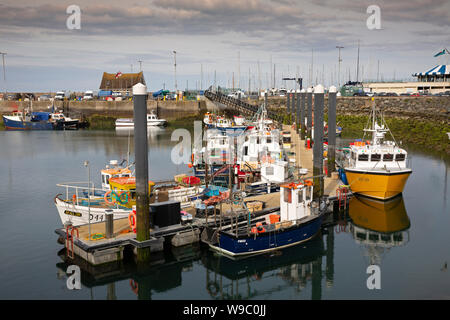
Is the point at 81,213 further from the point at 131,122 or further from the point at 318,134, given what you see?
the point at 131,122

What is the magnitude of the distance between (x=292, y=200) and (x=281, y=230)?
5.08ft

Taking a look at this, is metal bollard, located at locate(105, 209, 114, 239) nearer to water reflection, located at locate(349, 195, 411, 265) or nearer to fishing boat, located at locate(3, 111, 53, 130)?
water reflection, located at locate(349, 195, 411, 265)

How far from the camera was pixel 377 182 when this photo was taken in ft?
82.5

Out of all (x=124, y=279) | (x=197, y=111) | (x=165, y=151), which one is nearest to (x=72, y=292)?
A: (x=124, y=279)

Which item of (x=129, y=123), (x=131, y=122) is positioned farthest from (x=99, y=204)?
(x=129, y=123)

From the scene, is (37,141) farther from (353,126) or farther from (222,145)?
(353,126)

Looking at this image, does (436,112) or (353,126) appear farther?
(353,126)

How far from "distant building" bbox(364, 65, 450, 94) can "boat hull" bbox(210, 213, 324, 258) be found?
7698cm

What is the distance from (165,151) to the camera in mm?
48688

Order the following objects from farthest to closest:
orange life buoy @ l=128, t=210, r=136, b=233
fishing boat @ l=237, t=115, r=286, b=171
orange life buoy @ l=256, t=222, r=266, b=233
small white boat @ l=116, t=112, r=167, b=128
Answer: small white boat @ l=116, t=112, r=167, b=128, fishing boat @ l=237, t=115, r=286, b=171, orange life buoy @ l=256, t=222, r=266, b=233, orange life buoy @ l=128, t=210, r=136, b=233

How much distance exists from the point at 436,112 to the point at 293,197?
5136 centimetres

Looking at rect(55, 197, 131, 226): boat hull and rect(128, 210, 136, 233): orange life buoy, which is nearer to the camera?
rect(128, 210, 136, 233): orange life buoy

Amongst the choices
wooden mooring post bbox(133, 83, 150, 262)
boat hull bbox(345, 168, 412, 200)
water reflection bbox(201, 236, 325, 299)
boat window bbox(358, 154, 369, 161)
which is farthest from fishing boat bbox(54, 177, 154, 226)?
boat window bbox(358, 154, 369, 161)

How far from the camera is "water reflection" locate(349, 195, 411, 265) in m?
19.5
